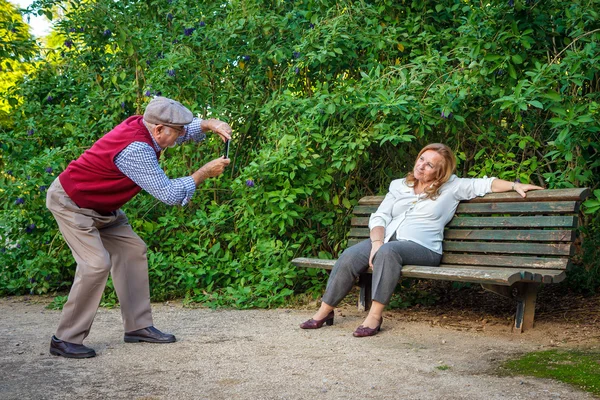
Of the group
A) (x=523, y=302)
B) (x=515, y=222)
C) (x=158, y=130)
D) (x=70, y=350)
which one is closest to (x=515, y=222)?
(x=515, y=222)

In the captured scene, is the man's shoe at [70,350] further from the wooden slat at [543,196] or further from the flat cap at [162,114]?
the wooden slat at [543,196]

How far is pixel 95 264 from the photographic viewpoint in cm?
436

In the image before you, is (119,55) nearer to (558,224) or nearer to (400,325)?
(400,325)

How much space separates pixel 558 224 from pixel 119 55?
4.65 metres

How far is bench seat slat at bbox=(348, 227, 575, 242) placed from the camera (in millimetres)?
4797

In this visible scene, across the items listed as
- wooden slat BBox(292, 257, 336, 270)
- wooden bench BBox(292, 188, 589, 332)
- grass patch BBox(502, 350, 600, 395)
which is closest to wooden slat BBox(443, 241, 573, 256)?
wooden bench BBox(292, 188, 589, 332)

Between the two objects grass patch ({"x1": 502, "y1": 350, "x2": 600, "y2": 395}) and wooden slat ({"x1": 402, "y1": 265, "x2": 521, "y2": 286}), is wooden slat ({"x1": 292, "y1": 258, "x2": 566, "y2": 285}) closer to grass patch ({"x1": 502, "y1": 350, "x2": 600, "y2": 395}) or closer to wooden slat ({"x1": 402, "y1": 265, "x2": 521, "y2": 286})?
wooden slat ({"x1": 402, "y1": 265, "x2": 521, "y2": 286})

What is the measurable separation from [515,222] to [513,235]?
0.09 meters

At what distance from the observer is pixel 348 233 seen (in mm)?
6242

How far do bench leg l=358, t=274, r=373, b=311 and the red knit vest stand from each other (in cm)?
211

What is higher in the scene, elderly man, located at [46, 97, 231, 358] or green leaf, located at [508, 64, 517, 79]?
green leaf, located at [508, 64, 517, 79]

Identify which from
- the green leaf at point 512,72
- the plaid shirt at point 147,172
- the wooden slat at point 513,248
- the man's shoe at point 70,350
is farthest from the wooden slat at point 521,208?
the man's shoe at point 70,350

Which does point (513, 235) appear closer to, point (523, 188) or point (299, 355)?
point (523, 188)

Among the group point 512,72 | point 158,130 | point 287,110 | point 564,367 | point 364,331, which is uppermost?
point 512,72
